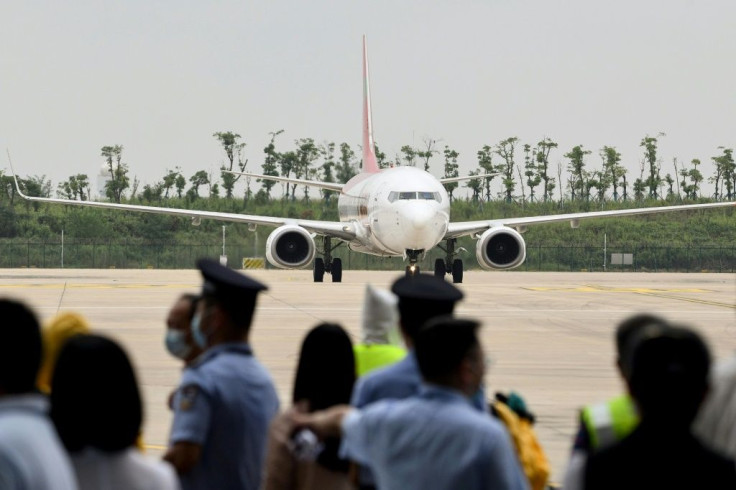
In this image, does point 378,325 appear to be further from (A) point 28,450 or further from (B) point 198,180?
(B) point 198,180

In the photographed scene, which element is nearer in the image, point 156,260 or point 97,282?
point 97,282

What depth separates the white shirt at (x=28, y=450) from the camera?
2781 millimetres

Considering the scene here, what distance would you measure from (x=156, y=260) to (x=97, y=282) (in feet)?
86.2

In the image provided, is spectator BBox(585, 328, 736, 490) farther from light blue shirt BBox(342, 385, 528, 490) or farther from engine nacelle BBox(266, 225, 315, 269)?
engine nacelle BBox(266, 225, 315, 269)

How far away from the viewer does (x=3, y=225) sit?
67125 mm

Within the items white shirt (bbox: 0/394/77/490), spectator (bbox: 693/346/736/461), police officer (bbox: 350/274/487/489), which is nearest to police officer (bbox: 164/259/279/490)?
police officer (bbox: 350/274/487/489)

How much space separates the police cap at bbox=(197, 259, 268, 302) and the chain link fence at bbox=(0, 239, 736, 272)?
164 feet

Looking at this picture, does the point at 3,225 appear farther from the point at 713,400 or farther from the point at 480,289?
the point at 713,400

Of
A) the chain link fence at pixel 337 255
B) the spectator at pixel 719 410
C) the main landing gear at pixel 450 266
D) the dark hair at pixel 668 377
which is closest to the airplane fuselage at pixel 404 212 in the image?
the main landing gear at pixel 450 266

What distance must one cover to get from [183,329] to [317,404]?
3.03 feet

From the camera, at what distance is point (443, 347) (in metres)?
3.59

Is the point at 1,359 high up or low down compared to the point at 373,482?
up

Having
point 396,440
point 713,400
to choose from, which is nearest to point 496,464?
point 396,440

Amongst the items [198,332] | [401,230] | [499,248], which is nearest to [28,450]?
[198,332]
